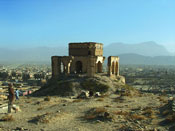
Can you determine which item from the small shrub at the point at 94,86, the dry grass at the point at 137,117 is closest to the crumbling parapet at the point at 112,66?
the small shrub at the point at 94,86

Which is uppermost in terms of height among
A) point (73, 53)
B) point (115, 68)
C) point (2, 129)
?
point (73, 53)

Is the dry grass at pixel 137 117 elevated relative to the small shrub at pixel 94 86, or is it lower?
lower

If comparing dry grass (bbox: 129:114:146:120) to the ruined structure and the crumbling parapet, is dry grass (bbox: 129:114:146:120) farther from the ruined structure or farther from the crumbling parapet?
the crumbling parapet

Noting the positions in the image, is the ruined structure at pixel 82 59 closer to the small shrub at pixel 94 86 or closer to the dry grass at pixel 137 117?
the small shrub at pixel 94 86

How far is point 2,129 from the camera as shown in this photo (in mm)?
10008

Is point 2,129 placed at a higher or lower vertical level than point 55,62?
lower

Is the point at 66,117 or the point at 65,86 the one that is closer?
the point at 66,117

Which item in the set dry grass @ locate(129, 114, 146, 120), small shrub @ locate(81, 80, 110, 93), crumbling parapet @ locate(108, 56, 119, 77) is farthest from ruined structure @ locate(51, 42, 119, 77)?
dry grass @ locate(129, 114, 146, 120)

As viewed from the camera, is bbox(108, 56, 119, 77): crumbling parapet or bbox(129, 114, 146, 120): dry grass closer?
bbox(129, 114, 146, 120): dry grass

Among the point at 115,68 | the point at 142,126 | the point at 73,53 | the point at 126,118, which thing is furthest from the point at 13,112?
the point at 115,68

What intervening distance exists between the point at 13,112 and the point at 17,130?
3.87 meters

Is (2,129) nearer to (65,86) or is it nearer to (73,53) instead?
(65,86)

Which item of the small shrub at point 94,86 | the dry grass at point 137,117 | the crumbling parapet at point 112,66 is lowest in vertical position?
the dry grass at point 137,117

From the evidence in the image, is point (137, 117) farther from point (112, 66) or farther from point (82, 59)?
point (112, 66)
